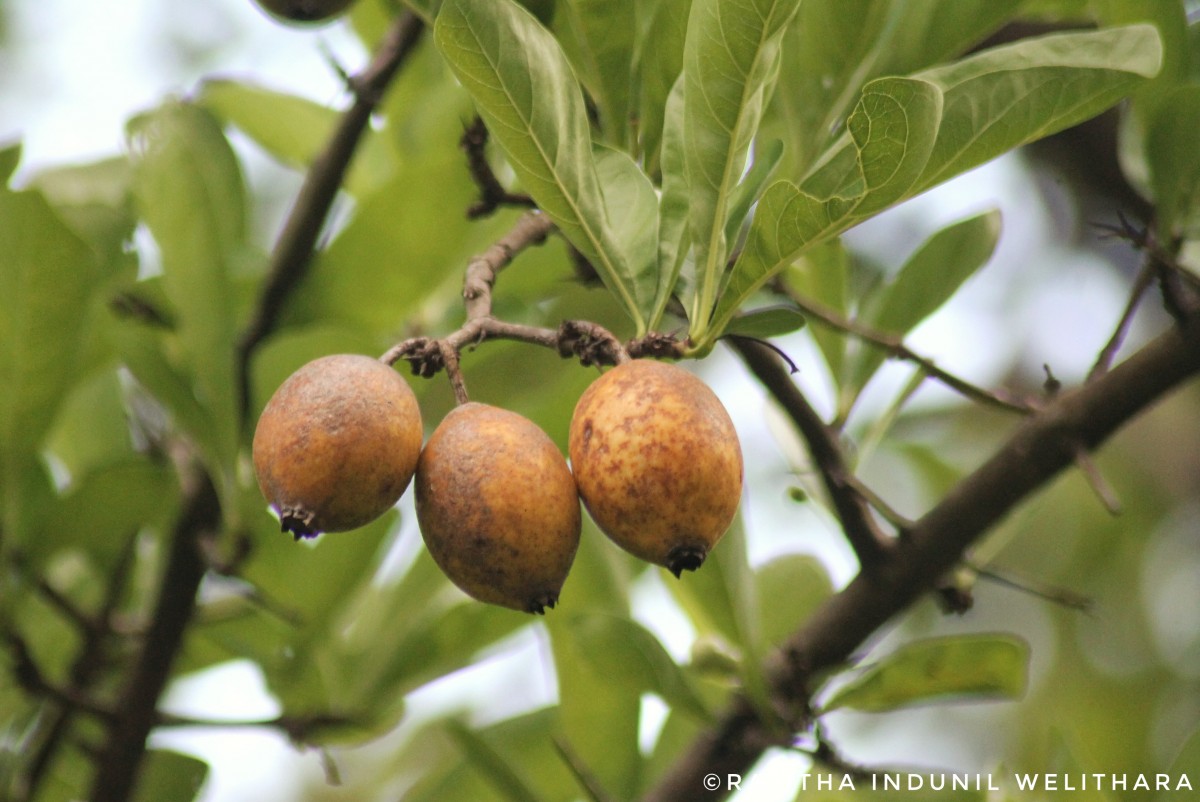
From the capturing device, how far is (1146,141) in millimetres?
1448

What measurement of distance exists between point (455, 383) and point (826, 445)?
0.55m

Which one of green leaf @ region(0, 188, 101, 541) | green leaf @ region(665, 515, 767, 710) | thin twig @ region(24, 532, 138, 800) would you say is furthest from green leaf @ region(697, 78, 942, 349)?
thin twig @ region(24, 532, 138, 800)

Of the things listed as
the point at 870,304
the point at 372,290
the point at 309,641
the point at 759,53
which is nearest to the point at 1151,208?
the point at 870,304

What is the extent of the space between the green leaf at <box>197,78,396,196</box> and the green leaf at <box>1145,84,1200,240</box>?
121cm

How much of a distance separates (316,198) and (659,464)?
3.10 ft

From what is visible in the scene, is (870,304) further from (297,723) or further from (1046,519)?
(1046,519)

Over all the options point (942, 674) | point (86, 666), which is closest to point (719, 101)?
point (942, 674)

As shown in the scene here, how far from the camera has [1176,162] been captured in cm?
142

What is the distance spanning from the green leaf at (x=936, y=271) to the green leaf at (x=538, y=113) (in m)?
0.56

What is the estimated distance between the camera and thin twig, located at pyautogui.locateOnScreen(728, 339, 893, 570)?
4.12 ft

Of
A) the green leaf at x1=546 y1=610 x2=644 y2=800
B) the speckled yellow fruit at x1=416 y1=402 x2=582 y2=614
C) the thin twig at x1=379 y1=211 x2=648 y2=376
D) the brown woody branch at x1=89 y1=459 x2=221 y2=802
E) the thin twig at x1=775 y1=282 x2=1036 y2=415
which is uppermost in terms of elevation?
the thin twig at x1=379 y1=211 x2=648 y2=376

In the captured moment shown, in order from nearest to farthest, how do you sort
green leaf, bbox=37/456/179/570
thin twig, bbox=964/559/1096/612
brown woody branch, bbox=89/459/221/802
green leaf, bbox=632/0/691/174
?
green leaf, bbox=632/0/691/174 → thin twig, bbox=964/559/1096/612 → brown woody branch, bbox=89/459/221/802 → green leaf, bbox=37/456/179/570

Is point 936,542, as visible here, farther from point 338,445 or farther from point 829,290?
point 338,445

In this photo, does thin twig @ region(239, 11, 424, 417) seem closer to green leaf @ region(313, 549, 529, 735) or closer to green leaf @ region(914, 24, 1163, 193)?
green leaf @ region(313, 549, 529, 735)
